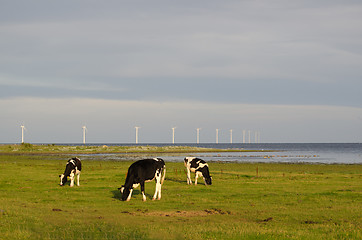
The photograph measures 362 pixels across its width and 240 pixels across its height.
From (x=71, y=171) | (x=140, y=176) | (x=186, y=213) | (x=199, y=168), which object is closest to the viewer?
(x=186, y=213)

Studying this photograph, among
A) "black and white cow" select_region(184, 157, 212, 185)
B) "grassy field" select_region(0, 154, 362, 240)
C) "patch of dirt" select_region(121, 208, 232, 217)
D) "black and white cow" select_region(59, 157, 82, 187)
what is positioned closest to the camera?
"grassy field" select_region(0, 154, 362, 240)

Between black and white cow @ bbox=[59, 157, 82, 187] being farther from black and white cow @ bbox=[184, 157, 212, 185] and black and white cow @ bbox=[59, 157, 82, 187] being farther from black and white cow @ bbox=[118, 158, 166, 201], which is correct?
black and white cow @ bbox=[184, 157, 212, 185]

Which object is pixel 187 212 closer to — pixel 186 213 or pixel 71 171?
pixel 186 213

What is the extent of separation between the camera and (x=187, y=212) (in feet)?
72.0

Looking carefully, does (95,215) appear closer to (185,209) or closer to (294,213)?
(185,209)

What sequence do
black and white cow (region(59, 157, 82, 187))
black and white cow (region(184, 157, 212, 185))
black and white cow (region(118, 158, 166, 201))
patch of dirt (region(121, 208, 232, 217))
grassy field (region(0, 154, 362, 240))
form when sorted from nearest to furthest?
grassy field (region(0, 154, 362, 240)) < patch of dirt (region(121, 208, 232, 217)) < black and white cow (region(118, 158, 166, 201)) < black and white cow (region(59, 157, 82, 187)) < black and white cow (region(184, 157, 212, 185))

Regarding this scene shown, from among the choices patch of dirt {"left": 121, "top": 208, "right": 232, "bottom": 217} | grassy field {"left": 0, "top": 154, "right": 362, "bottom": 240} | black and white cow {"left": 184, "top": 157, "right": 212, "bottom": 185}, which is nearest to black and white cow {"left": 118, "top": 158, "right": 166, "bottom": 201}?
grassy field {"left": 0, "top": 154, "right": 362, "bottom": 240}

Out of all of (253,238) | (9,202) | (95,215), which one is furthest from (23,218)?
(253,238)

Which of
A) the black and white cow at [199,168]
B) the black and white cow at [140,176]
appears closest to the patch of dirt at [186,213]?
the black and white cow at [140,176]

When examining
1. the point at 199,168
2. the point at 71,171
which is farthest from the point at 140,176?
the point at 199,168

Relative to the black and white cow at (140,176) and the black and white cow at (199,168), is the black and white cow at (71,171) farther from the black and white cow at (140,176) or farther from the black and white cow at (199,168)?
the black and white cow at (199,168)

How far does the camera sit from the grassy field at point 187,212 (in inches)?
634

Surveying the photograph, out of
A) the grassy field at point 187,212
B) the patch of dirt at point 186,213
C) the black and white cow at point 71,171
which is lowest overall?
the patch of dirt at point 186,213

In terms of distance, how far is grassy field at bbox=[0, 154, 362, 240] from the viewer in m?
16.1
